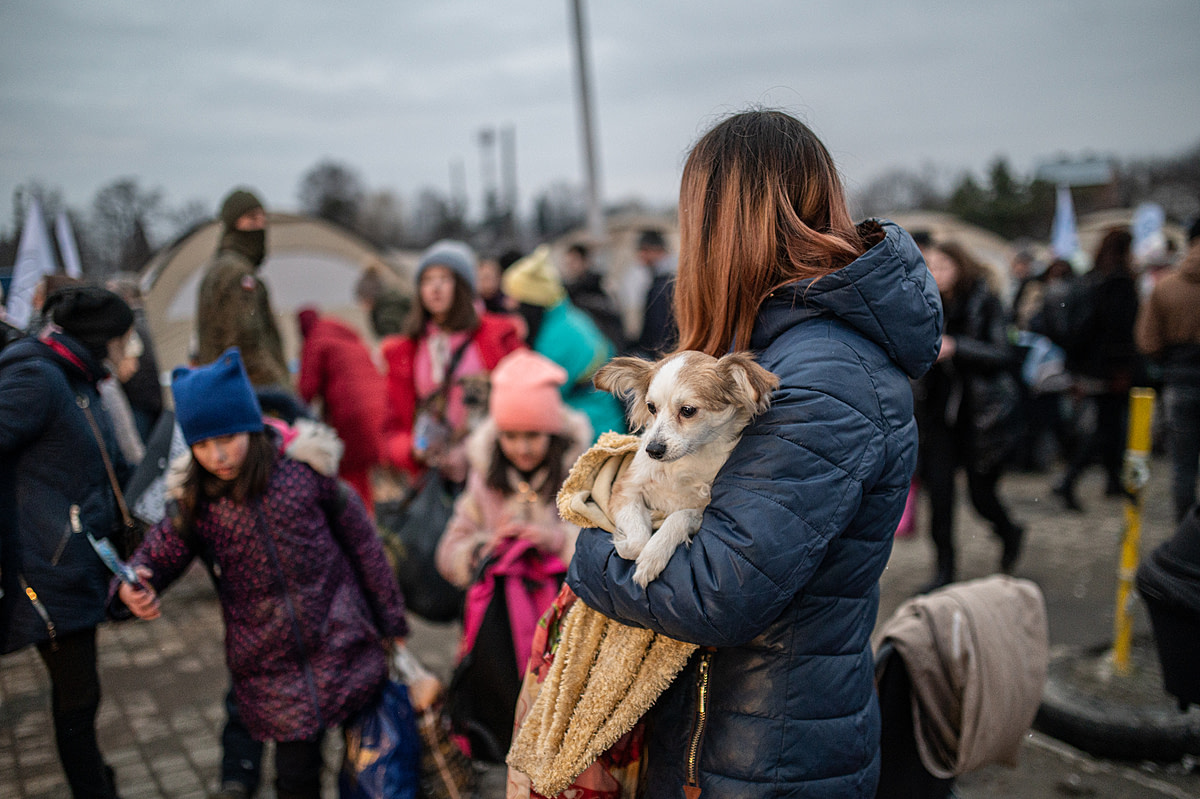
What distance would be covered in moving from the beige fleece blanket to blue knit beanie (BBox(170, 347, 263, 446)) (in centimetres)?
157

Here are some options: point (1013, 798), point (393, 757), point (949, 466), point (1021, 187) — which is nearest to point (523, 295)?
point (949, 466)

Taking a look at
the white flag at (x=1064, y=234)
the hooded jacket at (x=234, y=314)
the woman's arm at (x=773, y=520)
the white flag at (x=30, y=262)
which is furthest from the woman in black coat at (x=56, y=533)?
the white flag at (x=1064, y=234)

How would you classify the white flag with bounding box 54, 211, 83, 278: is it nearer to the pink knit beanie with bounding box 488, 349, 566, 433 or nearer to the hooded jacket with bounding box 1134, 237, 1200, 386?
the pink knit beanie with bounding box 488, 349, 566, 433

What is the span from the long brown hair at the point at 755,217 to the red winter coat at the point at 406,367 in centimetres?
333

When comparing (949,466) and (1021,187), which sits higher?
(1021,187)

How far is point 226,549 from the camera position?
113 inches

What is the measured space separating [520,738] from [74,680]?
2232 mm

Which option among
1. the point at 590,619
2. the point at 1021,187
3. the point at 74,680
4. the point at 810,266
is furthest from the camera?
the point at 1021,187

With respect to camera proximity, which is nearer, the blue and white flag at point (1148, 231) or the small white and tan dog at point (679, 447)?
the small white and tan dog at point (679, 447)

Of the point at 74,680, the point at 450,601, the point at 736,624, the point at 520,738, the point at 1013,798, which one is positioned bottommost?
the point at 1013,798

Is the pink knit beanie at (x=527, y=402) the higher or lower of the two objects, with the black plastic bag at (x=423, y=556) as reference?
higher

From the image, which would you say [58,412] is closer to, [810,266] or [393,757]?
[393,757]

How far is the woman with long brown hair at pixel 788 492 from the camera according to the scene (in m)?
1.50

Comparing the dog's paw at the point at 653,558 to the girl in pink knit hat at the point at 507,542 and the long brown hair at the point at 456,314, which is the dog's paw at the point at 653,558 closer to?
the girl in pink knit hat at the point at 507,542
